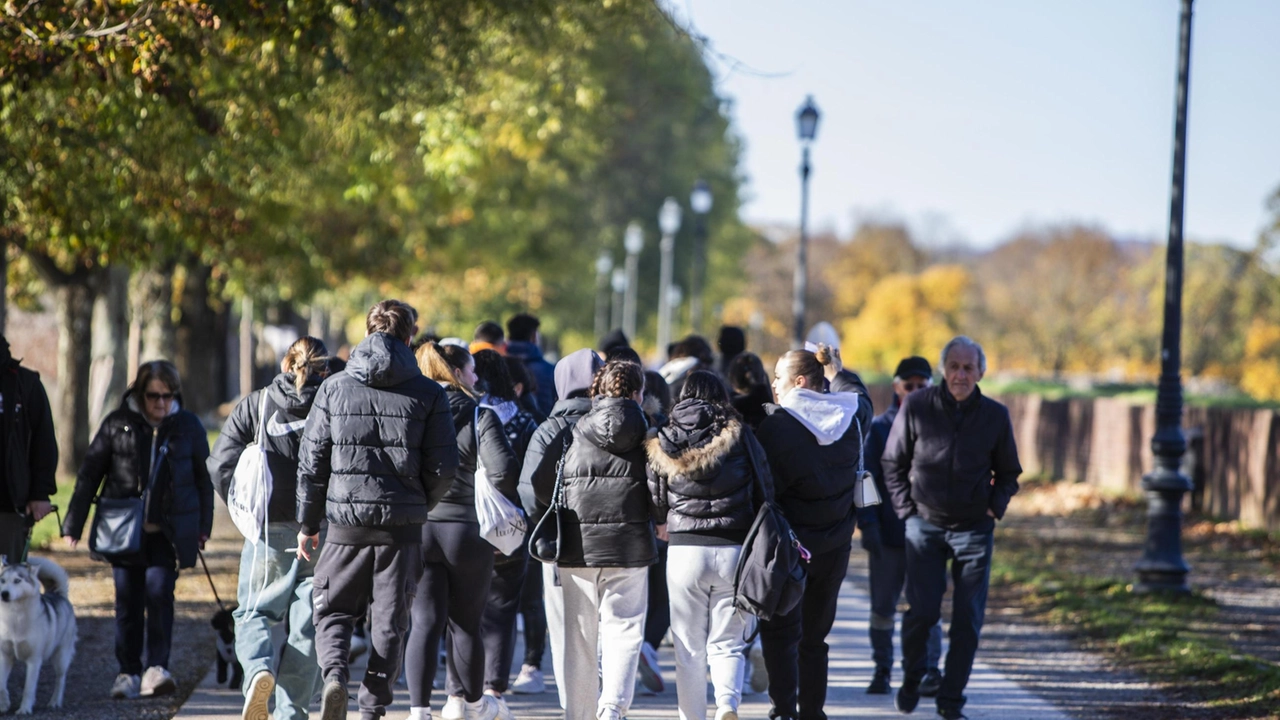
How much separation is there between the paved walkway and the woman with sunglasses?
44cm

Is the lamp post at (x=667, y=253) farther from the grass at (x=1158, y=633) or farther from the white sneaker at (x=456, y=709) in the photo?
the white sneaker at (x=456, y=709)

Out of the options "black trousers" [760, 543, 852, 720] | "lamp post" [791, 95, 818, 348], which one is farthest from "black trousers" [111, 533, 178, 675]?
"lamp post" [791, 95, 818, 348]

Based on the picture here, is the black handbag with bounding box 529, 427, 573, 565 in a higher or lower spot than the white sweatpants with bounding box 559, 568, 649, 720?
higher

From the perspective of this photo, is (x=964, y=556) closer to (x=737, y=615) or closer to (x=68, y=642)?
(x=737, y=615)

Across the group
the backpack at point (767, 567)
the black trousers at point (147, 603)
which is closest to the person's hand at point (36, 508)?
the black trousers at point (147, 603)

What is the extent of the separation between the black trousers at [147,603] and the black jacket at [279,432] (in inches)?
45.9

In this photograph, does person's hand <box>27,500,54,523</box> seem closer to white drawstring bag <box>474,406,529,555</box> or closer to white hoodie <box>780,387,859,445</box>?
white drawstring bag <box>474,406,529,555</box>

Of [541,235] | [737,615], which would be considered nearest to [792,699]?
[737,615]

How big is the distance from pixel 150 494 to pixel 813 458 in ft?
11.5

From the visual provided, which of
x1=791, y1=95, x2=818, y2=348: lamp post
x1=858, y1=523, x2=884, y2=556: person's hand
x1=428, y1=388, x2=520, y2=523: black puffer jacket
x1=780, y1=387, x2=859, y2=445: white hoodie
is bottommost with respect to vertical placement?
x1=858, y1=523, x2=884, y2=556: person's hand

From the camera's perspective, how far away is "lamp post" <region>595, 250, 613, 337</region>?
47.3 metres

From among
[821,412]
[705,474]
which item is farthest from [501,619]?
[821,412]

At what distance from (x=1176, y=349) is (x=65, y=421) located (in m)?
14.2

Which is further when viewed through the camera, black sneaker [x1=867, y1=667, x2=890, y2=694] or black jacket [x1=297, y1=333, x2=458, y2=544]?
black sneaker [x1=867, y1=667, x2=890, y2=694]
